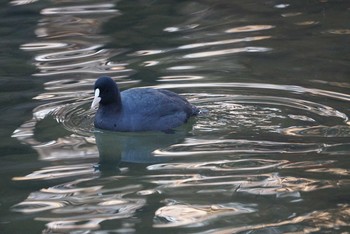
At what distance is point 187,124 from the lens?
9664mm

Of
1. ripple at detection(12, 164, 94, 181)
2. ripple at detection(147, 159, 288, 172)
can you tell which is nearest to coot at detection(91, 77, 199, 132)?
ripple at detection(12, 164, 94, 181)

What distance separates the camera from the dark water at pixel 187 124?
7.12m

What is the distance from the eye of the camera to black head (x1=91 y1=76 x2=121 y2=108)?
30.8ft

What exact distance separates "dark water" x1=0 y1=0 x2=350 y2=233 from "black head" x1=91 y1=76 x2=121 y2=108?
0.35m

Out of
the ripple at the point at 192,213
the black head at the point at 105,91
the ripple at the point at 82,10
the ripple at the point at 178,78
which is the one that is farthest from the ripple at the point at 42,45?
the ripple at the point at 192,213

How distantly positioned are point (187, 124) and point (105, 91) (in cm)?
91

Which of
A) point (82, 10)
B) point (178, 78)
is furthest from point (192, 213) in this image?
point (82, 10)

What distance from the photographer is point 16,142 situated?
903 cm

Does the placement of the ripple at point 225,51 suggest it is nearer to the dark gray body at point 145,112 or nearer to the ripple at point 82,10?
the dark gray body at point 145,112

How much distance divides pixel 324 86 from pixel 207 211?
3720 mm

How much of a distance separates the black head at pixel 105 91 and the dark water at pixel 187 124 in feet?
1.13

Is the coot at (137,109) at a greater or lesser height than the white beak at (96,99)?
lesser

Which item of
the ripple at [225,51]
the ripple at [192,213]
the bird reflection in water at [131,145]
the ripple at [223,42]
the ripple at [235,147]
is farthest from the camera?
the ripple at [223,42]

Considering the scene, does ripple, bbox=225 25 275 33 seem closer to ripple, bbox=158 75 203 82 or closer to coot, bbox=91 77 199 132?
A: ripple, bbox=158 75 203 82
